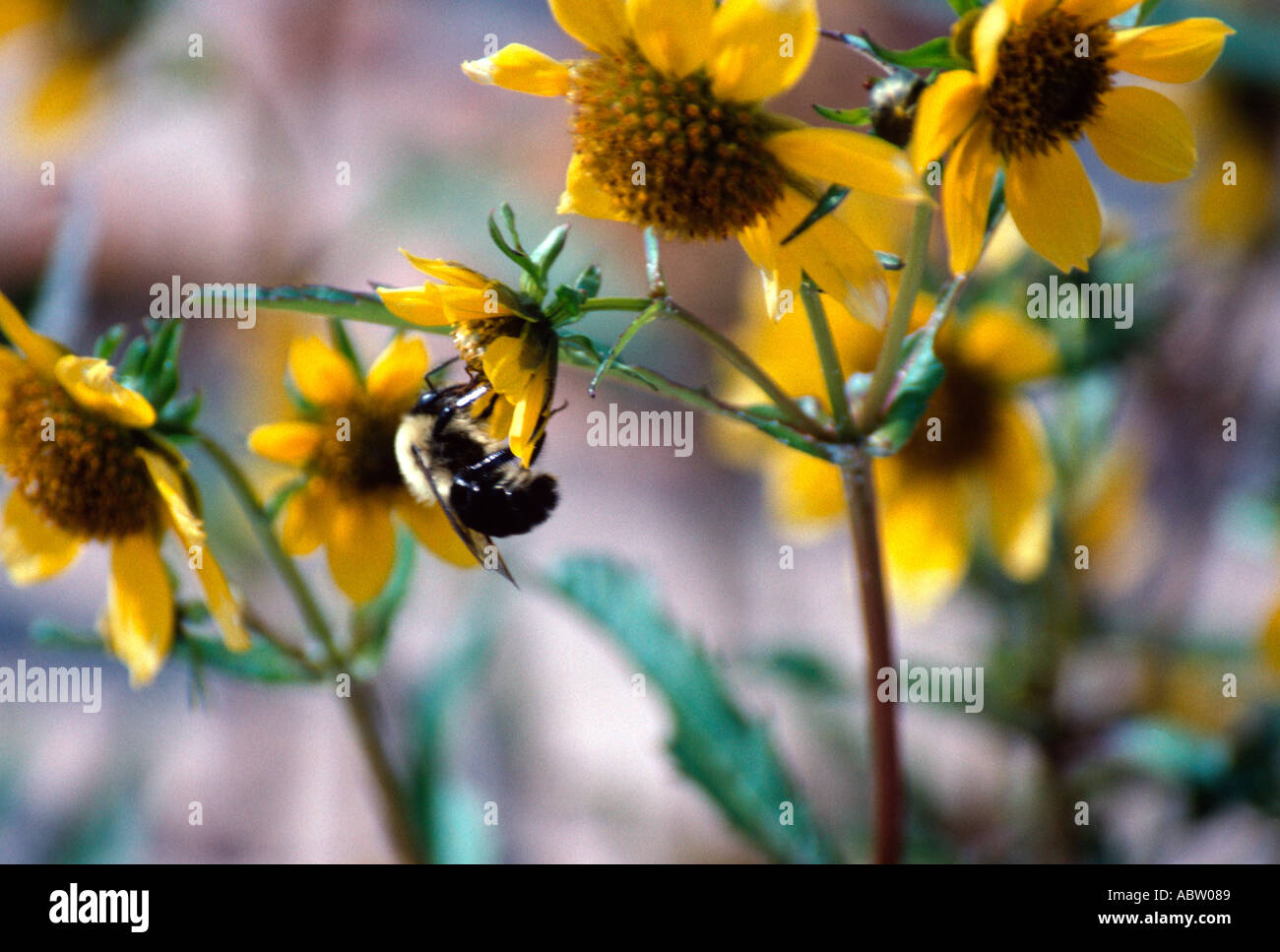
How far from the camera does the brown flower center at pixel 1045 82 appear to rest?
0.59 metres

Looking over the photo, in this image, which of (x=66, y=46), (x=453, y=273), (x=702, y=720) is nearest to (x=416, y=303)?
(x=453, y=273)

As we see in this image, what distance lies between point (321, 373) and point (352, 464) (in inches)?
2.7

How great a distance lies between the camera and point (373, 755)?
3.01ft

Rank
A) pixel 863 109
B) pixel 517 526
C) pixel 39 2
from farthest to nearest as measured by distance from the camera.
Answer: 1. pixel 39 2
2. pixel 517 526
3. pixel 863 109

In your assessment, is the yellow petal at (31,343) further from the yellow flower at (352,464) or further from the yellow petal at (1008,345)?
Result: the yellow petal at (1008,345)

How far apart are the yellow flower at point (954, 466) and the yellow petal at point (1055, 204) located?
1.27 feet

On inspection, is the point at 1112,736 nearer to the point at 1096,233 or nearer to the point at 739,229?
the point at 1096,233

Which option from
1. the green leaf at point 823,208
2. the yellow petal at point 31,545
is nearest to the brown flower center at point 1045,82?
the green leaf at point 823,208

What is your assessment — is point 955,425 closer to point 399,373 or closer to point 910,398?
point 910,398

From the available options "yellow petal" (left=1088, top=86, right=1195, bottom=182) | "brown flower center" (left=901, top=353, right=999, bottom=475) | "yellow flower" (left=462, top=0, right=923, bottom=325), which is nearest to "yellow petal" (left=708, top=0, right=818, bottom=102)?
"yellow flower" (left=462, top=0, right=923, bottom=325)
